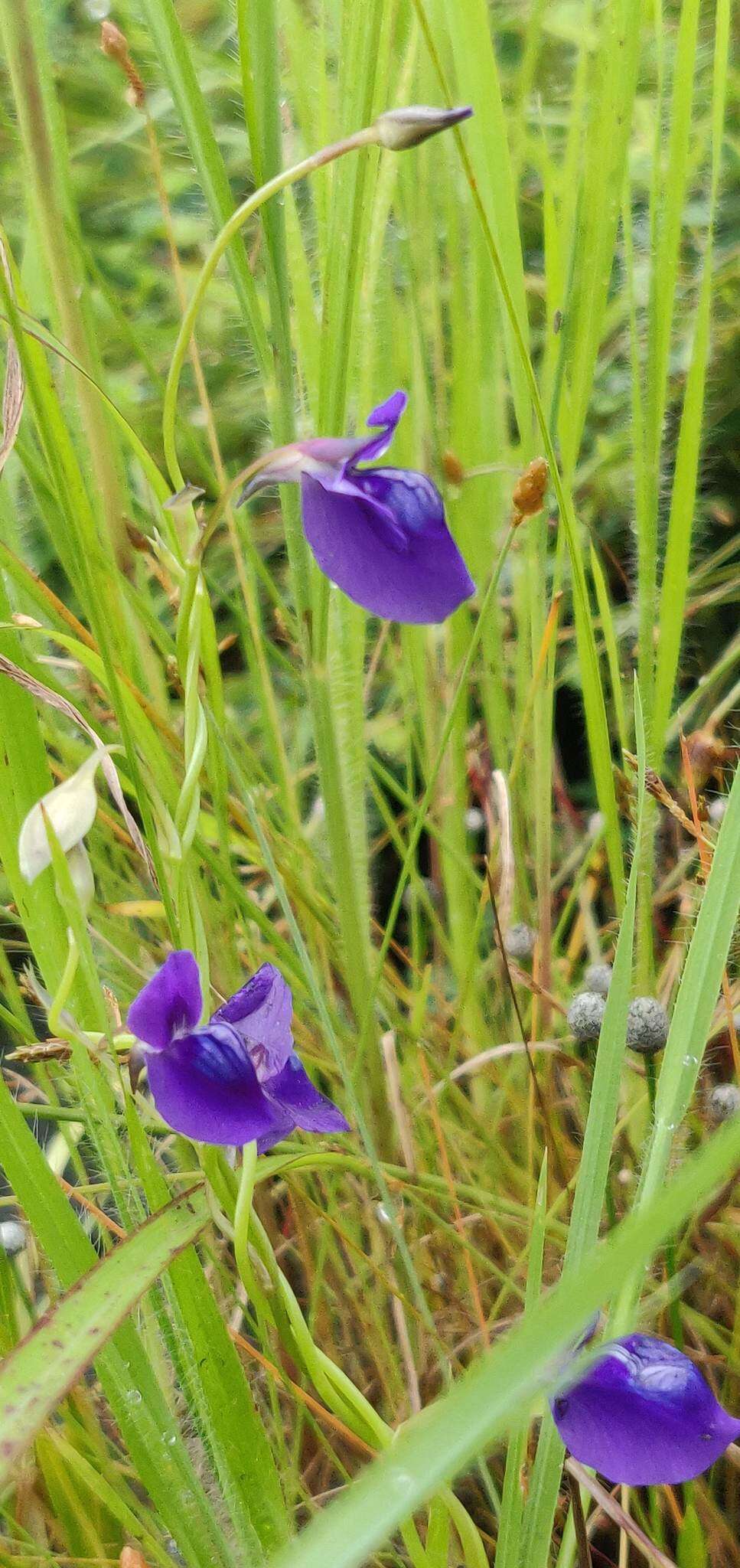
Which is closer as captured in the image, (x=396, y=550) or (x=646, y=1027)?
(x=396, y=550)

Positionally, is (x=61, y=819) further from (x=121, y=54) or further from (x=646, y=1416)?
(x=121, y=54)

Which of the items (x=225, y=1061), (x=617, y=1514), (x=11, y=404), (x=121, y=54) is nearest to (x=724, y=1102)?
(x=617, y=1514)

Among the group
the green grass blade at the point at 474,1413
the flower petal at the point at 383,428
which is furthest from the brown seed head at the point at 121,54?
the green grass blade at the point at 474,1413

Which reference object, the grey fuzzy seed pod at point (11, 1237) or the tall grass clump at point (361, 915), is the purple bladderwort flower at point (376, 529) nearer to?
the tall grass clump at point (361, 915)

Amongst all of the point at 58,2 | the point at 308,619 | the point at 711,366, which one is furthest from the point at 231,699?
the point at 58,2

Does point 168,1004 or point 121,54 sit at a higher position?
point 121,54

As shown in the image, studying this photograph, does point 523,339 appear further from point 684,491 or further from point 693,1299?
point 693,1299

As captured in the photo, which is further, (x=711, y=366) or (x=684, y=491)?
(x=711, y=366)
